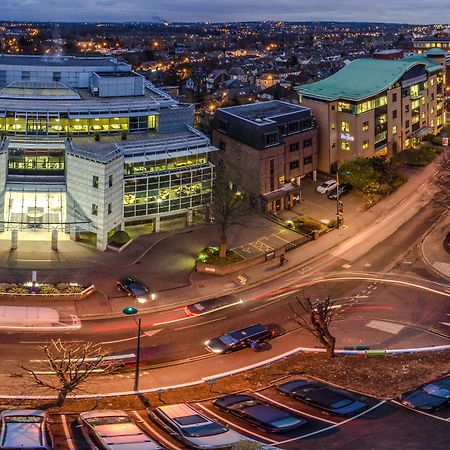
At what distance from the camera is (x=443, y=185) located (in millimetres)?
80750

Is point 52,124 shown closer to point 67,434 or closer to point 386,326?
point 386,326

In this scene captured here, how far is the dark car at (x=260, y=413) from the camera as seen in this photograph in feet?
119

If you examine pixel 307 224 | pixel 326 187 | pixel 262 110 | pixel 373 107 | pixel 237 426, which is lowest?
pixel 237 426

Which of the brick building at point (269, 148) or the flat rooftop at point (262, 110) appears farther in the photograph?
the flat rooftop at point (262, 110)

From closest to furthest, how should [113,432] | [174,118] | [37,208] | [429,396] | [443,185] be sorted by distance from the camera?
[113,432], [429,396], [37,208], [174,118], [443,185]

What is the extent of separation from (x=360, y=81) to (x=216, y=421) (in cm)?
7334

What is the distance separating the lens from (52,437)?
34375 mm

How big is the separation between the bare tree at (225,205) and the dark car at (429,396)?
27903 millimetres

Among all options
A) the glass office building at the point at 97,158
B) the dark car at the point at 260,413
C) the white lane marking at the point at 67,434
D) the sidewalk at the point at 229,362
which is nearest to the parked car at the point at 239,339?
the sidewalk at the point at 229,362

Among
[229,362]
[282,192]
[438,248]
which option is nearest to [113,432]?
[229,362]

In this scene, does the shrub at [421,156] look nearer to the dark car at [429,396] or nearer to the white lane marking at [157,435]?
the dark car at [429,396]

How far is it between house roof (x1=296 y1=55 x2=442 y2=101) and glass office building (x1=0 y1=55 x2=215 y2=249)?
23699 mm

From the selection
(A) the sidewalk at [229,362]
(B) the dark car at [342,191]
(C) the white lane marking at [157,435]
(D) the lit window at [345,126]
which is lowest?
(A) the sidewalk at [229,362]

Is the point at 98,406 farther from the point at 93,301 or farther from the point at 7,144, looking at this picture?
the point at 7,144
